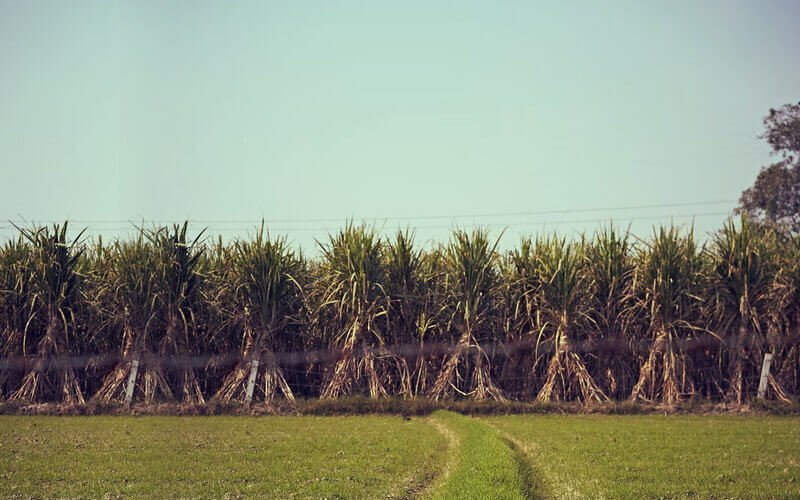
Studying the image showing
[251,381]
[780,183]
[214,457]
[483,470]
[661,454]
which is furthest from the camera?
[780,183]

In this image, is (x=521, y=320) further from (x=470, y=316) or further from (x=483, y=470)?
(x=483, y=470)

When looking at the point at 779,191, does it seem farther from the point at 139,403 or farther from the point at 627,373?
the point at 139,403

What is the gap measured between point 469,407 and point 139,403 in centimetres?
686

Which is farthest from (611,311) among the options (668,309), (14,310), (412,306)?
(14,310)

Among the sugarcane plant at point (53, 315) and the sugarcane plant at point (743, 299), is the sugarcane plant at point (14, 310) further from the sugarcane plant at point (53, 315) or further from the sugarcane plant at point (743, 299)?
the sugarcane plant at point (743, 299)

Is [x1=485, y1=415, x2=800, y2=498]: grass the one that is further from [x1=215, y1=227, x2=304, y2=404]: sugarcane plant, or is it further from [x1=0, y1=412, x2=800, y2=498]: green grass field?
[x1=215, y1=227, x2=304, y2=404]: sugarcane plant

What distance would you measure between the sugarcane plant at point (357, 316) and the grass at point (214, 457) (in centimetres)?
290

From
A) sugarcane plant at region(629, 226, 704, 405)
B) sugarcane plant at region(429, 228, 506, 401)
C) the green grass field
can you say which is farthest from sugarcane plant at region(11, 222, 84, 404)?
sugarcane plant at region(629, 226, 704, 405)

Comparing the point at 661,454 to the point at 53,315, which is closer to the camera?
the point at 661,454

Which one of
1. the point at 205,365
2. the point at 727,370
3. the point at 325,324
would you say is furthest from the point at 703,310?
the point at 205,365

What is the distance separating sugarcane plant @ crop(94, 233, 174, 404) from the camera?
62.8 ft

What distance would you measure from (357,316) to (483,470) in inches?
391

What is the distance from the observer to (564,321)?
779 inches

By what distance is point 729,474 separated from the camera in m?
10.4
